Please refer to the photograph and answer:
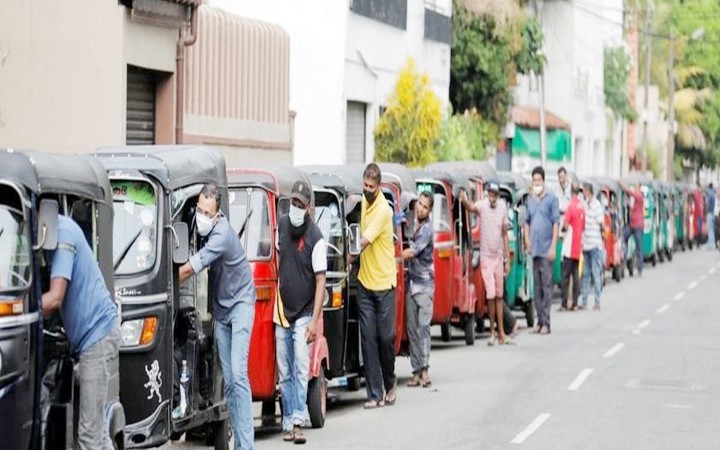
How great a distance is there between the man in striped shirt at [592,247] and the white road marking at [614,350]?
270 inches

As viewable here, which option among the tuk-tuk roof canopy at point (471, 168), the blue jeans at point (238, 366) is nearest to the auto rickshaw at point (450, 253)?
the tuk-tuk roof canopy at point (471, 168)

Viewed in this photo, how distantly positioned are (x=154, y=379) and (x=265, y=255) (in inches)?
115

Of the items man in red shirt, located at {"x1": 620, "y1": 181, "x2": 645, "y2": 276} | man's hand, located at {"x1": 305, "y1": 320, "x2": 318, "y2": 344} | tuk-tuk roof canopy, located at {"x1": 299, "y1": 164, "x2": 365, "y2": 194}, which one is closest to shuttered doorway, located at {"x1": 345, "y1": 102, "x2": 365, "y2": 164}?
man in red shirt, located at {"x1": 620, "y1": 181, "x2": 645, "y2": 276}

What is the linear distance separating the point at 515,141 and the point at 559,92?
773 centimetres

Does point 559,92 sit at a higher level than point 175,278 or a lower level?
higher

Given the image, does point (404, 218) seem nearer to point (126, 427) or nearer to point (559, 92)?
point (126, 427)

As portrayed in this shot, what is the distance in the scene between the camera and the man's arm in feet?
31.7

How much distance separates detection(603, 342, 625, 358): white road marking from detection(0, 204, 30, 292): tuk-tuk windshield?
1342 centimetres

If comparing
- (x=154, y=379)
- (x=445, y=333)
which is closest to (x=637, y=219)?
(x=445, y=333)

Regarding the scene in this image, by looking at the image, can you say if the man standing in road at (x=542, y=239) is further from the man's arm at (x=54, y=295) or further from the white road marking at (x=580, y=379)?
the man's arm at (x=54, y=295)

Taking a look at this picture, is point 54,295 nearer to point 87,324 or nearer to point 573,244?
point 87,324

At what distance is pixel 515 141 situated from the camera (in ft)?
187

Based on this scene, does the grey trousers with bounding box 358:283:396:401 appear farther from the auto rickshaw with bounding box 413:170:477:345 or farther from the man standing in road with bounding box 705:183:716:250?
the man standing in road with bounding box 705:183:716:250

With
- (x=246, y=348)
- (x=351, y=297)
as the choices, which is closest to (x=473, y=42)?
(x=351, y=297)
